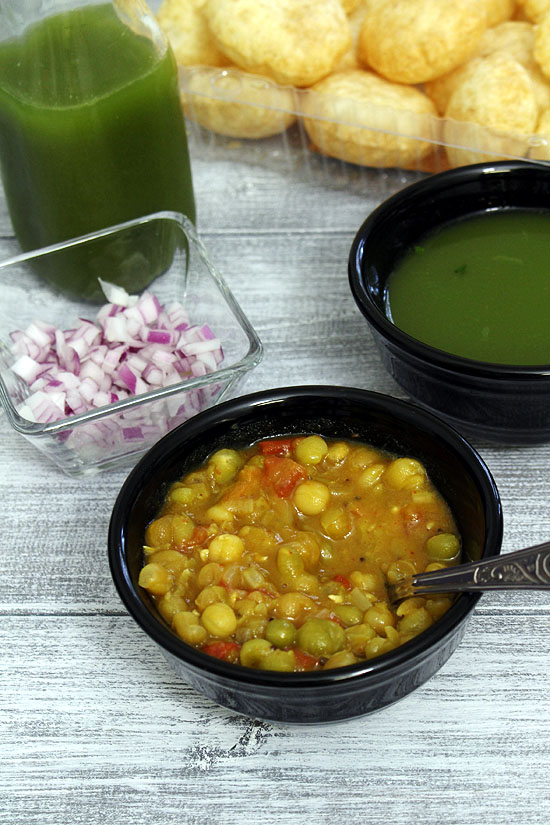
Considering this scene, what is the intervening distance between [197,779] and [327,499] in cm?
60

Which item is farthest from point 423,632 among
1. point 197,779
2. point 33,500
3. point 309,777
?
point 33,500

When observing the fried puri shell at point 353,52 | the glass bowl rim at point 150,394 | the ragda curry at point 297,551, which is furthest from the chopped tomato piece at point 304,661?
the fried puri shell at point 353,52

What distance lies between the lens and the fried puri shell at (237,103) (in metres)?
3.06

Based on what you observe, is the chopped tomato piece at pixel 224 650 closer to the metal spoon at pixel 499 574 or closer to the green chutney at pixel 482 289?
the metal spoon at pixel 499 574

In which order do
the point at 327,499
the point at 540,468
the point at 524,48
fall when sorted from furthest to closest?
the point at 524,48, the point at 540,468, the point at 327,499

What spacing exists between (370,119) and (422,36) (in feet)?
0.93

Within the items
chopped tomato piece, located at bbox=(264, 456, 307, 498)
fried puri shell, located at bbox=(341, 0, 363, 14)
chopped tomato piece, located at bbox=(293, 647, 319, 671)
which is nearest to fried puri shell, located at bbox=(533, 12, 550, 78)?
fried puri shell, located at bbox=(341, 0, 363, 14)

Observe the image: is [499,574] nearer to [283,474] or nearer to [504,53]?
[283,474]

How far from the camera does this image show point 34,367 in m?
2.51

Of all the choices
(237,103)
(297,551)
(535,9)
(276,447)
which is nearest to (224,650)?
(297,551)

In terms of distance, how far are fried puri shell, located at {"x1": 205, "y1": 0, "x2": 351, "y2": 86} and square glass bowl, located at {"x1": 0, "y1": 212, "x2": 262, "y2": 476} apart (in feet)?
2.26

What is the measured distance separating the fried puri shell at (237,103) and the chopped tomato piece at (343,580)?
1700mm

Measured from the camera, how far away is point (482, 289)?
97.7 inches

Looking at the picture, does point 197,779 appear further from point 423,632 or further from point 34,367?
point 34,367
